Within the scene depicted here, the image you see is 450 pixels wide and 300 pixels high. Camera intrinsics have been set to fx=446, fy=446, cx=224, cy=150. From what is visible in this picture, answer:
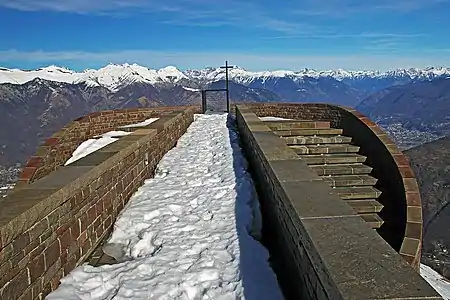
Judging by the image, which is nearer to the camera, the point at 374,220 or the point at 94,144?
the point at 374,220

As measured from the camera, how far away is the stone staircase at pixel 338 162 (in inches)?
380

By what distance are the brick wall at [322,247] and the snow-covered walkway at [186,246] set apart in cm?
30

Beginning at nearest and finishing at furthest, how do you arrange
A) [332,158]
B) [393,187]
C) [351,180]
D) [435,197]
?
[393,187] < [351,180] < [332,158] < [435,197]

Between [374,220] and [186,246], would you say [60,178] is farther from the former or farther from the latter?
[374,220]

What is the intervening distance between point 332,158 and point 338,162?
18 cm

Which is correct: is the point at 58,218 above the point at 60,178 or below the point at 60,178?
below

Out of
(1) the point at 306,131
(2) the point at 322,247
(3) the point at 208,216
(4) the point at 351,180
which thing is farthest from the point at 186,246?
(1) the point at 306,131

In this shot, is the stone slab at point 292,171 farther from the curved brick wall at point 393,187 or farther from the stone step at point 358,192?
the stone step at point 358,192

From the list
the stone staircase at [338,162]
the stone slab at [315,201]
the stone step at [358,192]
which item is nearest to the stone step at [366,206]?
the stone staircase at [338,162]

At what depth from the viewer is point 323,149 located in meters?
11.3

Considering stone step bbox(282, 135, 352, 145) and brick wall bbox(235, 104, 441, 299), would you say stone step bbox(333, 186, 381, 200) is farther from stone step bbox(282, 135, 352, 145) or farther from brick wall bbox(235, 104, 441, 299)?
brick wall bbox(235, 104, 441, 299)

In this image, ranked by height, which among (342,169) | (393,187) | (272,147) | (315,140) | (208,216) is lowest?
(393,187)

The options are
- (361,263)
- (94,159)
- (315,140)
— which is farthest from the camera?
(315,140)

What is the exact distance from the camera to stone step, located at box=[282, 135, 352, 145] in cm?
1191
